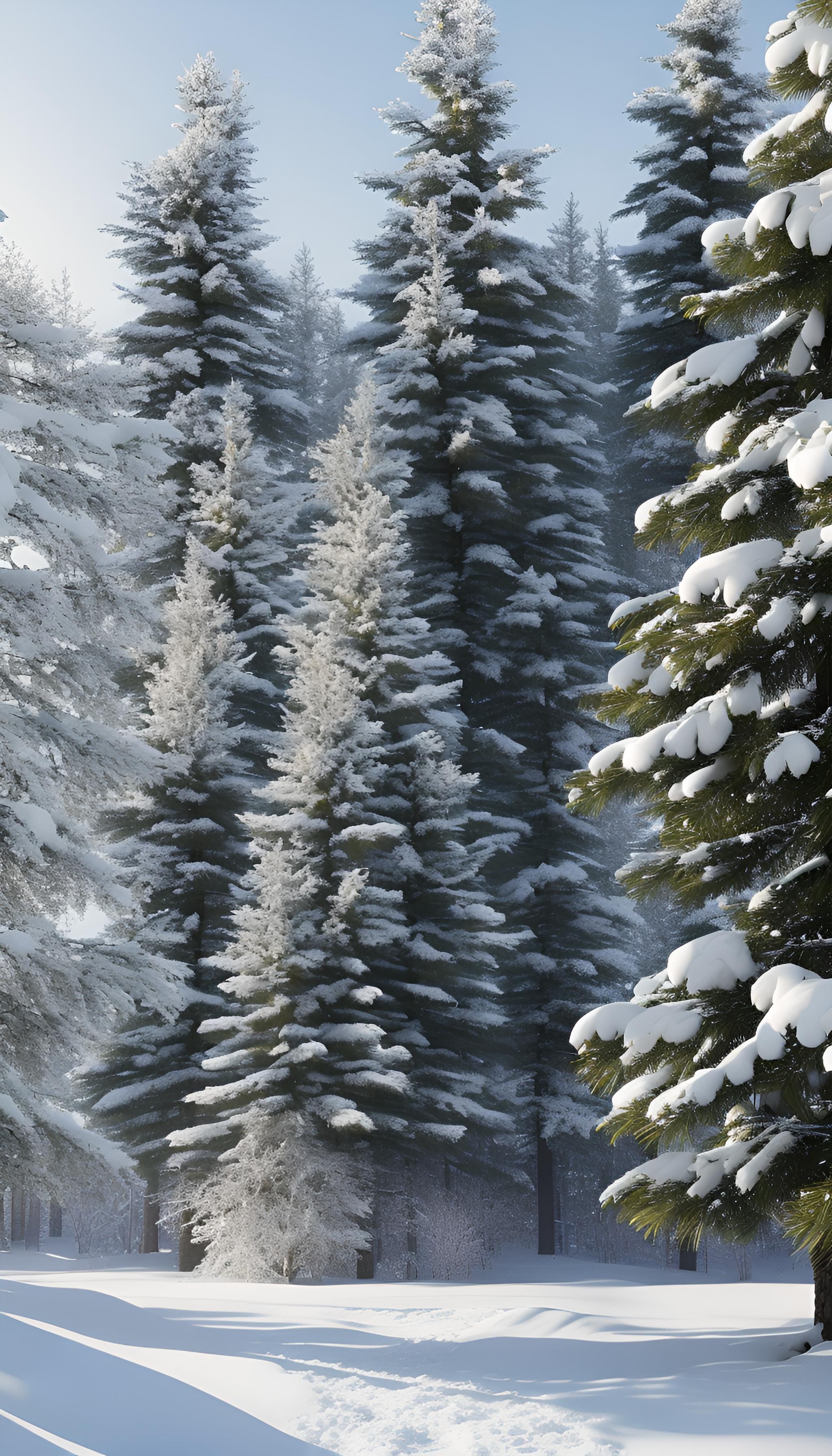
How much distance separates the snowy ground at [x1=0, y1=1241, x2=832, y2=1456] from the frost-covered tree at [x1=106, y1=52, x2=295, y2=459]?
19038 millimetres

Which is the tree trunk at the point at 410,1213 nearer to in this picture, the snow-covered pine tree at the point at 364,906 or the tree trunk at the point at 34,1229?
the snow-covered pine tree at the point at 364,906

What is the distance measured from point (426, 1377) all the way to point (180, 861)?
41.0ft

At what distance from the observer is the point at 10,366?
976 centimetres

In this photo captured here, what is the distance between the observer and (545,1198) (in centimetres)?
2031

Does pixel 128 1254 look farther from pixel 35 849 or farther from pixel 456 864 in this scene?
pixel 35 849

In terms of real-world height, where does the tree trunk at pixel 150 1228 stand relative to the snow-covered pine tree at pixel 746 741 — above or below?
below

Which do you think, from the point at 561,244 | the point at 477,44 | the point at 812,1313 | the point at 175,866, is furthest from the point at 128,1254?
the point at 561,244

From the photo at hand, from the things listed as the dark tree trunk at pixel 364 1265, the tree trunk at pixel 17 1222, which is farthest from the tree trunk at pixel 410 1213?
the tree trunk at pixel 17 1222

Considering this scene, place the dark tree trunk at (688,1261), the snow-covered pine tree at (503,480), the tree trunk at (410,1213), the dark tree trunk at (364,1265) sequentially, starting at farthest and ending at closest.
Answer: the dark tree trunk at (688,1261), the snow-covered pine tree at (503,480), the tree trunk at (410,1213), the dark tree trunk at (364,1265)

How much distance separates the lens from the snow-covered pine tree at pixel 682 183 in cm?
2361

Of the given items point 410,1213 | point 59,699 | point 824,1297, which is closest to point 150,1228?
point 410,1213

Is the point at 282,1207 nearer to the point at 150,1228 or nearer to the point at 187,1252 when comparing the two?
the point at 187,1252

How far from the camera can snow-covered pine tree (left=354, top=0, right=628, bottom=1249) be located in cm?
2086

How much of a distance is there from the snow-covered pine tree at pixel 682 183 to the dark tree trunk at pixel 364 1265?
16096 millimetres
